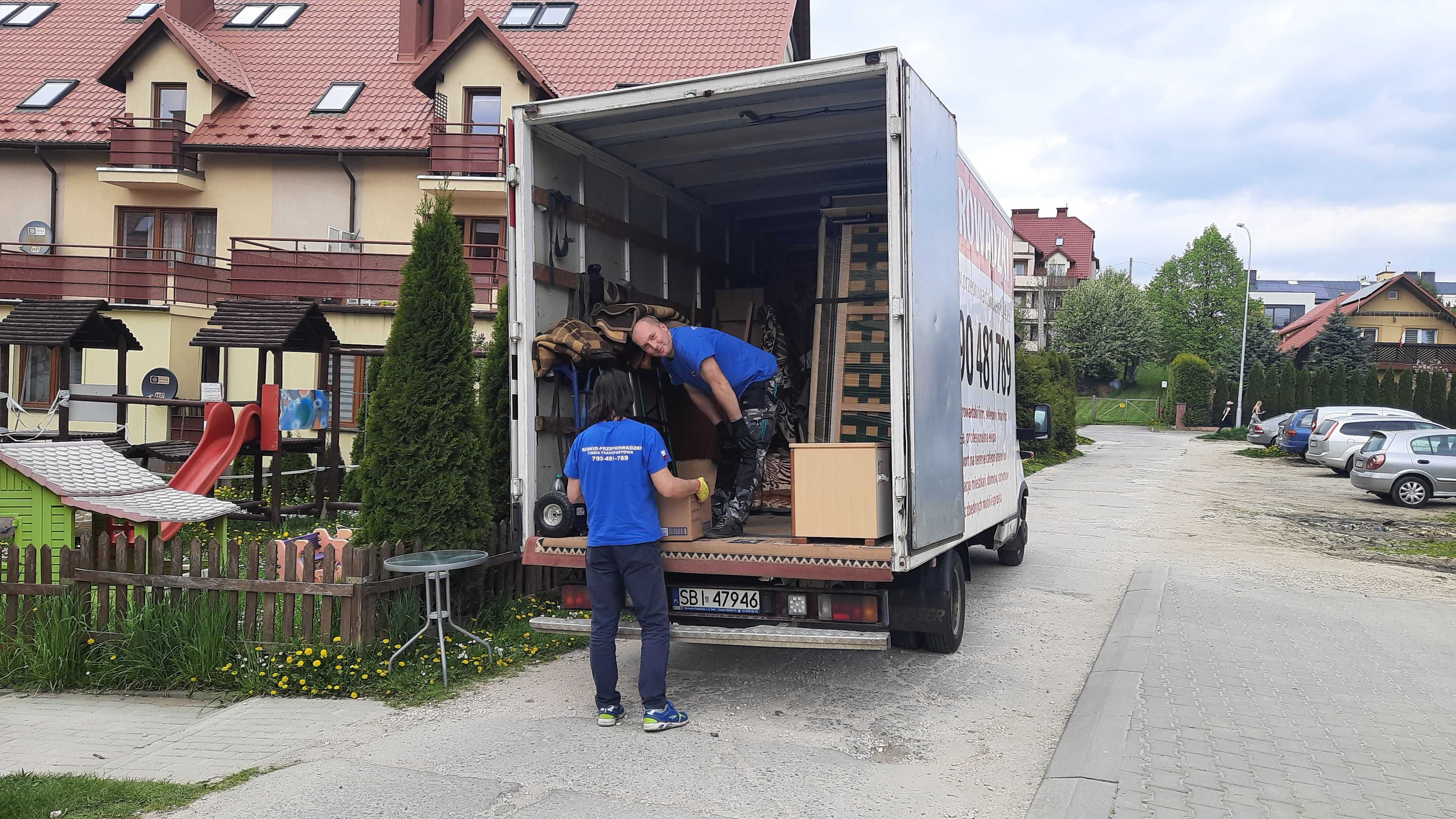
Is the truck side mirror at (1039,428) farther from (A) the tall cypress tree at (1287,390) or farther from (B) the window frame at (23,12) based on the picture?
(A) the tall cypress tree at (1287,390)

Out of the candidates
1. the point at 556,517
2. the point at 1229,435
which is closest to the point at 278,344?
the point at 556,517

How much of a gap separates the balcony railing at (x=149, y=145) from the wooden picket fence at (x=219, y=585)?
60.1 ft

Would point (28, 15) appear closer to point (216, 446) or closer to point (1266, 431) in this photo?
point (216, 446)

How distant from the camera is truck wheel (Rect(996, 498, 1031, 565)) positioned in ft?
36.1

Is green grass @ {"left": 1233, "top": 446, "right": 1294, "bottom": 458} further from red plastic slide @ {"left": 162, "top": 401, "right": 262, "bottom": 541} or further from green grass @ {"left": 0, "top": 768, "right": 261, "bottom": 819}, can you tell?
green grass @ {"left": 0, "top": 768, "right": 261, "bottom": 819}

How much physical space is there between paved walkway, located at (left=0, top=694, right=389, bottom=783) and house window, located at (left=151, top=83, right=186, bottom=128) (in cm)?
2052

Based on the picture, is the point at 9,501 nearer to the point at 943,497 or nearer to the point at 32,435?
the point at 943,497

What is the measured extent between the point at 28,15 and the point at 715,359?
30668 mm

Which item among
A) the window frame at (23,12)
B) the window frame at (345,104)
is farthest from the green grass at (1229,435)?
the window frame at (23,12)

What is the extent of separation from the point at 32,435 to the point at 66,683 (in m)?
8.06

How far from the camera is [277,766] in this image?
15.8 ft

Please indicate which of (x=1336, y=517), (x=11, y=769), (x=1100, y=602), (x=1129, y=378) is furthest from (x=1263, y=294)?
(x=11, y=769)

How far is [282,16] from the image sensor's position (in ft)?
89.6

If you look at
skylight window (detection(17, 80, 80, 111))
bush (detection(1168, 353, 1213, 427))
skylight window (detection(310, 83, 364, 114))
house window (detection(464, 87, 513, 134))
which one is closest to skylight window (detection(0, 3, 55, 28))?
skylight window (detection(17, 80, 80, 111))
